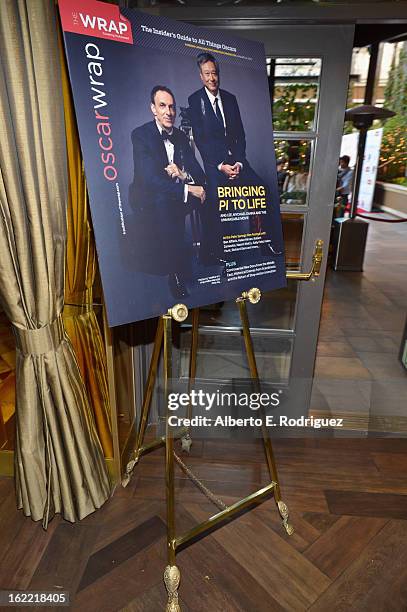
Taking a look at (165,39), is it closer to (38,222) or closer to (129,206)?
(129,206)

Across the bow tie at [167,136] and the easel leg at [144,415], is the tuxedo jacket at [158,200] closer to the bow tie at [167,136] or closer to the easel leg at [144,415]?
the bow tie at [167,136]

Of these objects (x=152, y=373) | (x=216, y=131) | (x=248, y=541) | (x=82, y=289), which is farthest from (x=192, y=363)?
(x=216, y=131)

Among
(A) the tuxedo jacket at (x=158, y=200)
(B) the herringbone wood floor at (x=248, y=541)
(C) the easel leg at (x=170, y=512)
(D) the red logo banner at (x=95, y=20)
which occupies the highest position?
(D) the red logo banner at (x=95, y=20)

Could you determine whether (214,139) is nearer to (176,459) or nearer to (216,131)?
(216,131)

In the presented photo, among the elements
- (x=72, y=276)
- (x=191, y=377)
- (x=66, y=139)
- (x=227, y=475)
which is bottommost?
(x=227, y=475)

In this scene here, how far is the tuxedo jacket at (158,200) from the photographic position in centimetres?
119

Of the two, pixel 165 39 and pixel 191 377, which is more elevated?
pixel 165 39

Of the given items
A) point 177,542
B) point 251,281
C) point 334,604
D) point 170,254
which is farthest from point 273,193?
point 334,604

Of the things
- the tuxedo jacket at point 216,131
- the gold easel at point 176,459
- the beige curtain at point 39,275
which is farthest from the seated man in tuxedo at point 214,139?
the beige curtain at point 39,275

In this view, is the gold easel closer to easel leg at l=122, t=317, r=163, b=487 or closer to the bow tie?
easel leg at l=122, t=317, r=163, b=487

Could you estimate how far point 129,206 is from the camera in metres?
1.18

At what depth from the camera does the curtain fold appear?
1.46 meters

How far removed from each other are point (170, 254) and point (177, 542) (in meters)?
0.94

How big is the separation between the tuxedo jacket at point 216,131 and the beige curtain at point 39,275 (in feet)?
1.45
